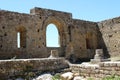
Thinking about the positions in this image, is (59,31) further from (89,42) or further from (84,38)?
(89,42)

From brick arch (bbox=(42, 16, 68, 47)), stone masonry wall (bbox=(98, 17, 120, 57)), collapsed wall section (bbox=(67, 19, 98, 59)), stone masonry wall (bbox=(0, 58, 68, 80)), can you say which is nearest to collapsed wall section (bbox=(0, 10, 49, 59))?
brick arch (bbox=(42, 16, 68, 47))

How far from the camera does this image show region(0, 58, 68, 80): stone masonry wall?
33.9ft

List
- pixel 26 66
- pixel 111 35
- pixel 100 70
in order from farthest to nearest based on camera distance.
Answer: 1. pixel 111 35
2. pixel 26 66
3. pixel 100 70

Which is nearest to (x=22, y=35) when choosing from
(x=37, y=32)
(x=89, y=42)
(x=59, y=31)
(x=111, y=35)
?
(x=37, y=32)

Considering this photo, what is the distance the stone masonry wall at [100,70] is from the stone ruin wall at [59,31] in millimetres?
7992

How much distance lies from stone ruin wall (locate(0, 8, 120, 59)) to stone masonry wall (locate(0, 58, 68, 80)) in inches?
239

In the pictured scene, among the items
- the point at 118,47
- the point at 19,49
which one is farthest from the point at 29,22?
the point at 118,47

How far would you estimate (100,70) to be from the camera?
31.3ft

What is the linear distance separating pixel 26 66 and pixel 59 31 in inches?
447

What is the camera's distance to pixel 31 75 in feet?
36.1

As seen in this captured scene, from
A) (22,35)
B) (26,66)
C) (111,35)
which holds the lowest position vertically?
(26,66)

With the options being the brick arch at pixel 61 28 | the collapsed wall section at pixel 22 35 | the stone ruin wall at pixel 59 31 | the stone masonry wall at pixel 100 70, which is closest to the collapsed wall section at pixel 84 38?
the stone ruin wall at pixel 59 31

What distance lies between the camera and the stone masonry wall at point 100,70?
868 cm

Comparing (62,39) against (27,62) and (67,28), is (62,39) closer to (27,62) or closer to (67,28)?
(67,28)
